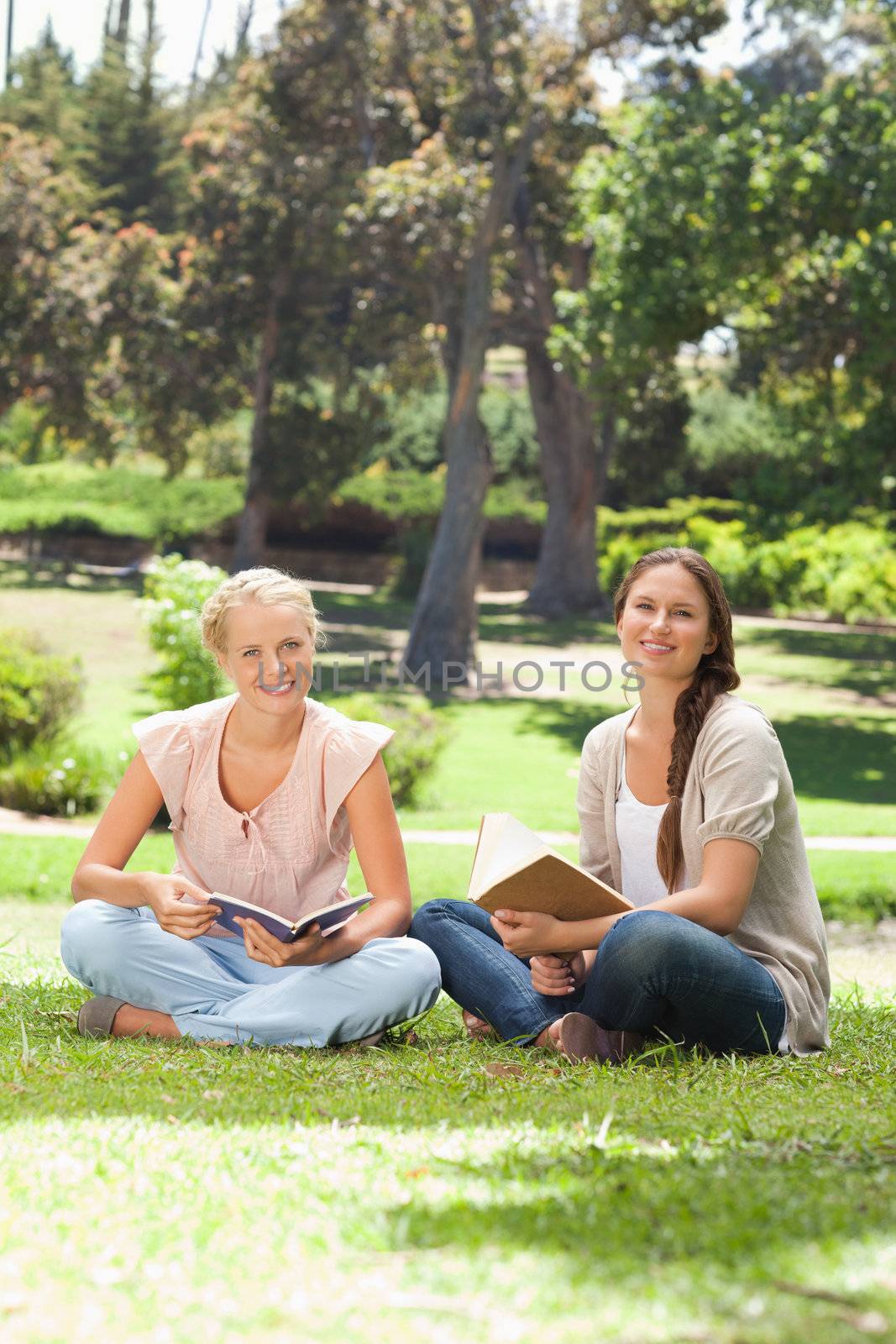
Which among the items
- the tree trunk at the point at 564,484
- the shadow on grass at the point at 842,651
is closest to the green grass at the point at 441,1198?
the shadow on grass at the point at 842,651

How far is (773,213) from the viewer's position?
1325 cm

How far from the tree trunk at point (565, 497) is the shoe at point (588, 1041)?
64.3ft

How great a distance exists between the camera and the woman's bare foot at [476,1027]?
353 cm

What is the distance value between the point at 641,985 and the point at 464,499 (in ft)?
46.0

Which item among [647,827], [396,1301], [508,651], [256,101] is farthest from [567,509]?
[396,1301]

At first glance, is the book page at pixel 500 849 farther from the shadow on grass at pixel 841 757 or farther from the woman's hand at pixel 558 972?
the shadow on grass at pixel 841 757

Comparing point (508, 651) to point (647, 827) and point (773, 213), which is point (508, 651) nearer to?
point (773, 213)

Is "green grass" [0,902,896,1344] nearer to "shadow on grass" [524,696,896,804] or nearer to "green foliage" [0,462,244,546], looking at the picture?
"shadow on grass" [524,696,896,804]

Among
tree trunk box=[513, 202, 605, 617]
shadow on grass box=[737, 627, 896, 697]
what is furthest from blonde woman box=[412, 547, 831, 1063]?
tree trunk box=[513, 202, 605, 617]

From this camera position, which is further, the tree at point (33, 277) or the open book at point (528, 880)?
the tree at point (33, 277)

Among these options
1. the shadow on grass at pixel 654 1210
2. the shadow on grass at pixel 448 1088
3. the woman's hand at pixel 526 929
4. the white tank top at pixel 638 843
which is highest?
the white tank top at pixel 638 843

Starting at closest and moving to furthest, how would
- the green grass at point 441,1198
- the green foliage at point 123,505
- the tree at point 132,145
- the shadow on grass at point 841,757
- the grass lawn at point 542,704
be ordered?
1. the green grass at point 441,1198
2. the grass lawn at point 542,704
3. the shadow on grass at point 841,757
4. the green foliage at point 123,505
5. the tree at point 132,145

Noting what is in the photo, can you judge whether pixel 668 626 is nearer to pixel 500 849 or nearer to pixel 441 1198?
pixel 500 849

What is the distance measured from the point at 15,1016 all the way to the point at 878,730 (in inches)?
525
